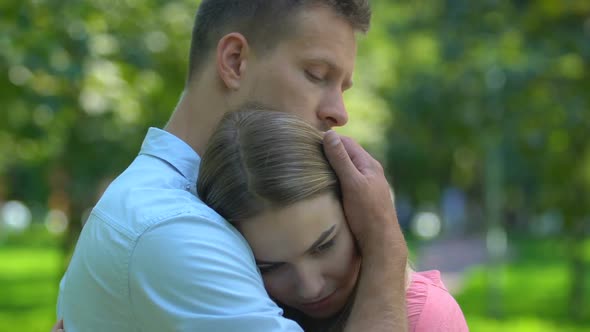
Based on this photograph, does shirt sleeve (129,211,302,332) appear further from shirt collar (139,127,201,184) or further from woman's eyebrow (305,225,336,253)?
shirt collar (139,127,201,184)

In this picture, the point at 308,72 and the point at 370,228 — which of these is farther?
the point at 308,72

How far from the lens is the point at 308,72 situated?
2605 millimetres

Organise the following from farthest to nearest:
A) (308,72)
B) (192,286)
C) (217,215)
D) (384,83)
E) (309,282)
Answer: (384,83) → (308,72) → (309,282) → (217,215) → (192,286)

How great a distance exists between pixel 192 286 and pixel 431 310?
628 mm

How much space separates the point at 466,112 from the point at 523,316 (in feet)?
10.5

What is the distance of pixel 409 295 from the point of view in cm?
237

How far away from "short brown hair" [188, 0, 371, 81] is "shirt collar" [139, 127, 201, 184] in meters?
0.32

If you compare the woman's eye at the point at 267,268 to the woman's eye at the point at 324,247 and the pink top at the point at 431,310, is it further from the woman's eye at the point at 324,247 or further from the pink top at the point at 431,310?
the pink top at the point at 431,310

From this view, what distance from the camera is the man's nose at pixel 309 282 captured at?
226 centimetres

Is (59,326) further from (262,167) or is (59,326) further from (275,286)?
(262,167)

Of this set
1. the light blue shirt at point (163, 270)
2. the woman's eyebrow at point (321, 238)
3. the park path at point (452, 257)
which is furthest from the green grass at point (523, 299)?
the light blue shirt at point (163, 270)

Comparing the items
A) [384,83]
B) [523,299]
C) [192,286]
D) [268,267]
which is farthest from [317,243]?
[384,83]

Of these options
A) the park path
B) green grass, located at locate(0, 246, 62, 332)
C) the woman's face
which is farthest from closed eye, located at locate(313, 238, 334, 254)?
the park path

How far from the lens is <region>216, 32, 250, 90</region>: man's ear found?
8.62 ft
